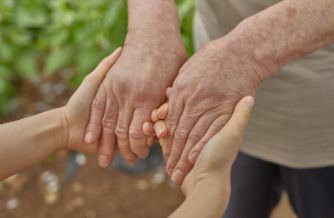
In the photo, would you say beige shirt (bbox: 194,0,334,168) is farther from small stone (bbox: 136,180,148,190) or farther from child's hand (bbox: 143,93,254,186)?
small stone (bbox: 136,180,148,190)

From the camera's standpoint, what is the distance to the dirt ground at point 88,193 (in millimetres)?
2514

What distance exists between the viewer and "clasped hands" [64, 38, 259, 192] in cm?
111

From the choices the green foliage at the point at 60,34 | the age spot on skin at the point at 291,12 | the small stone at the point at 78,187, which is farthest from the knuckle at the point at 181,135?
the small stone at the point at 78,187

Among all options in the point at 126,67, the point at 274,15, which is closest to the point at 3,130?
the point at 126,67

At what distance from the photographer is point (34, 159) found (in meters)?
1.22

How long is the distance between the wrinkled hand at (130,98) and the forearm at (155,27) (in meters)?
0.02

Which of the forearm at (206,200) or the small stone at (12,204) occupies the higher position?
the forearm at (206,200)

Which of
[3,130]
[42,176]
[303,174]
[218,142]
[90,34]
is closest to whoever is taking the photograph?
[218,142]

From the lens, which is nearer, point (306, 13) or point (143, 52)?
point (306, 13)

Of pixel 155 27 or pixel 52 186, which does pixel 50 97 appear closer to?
pixel 52 186

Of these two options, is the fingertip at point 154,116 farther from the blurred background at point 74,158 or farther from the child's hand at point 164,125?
the blurred background at point 74,158

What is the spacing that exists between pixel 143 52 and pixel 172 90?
159 millimetres

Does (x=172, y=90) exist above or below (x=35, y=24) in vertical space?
above

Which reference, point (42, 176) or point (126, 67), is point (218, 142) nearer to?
point (126, 67)
